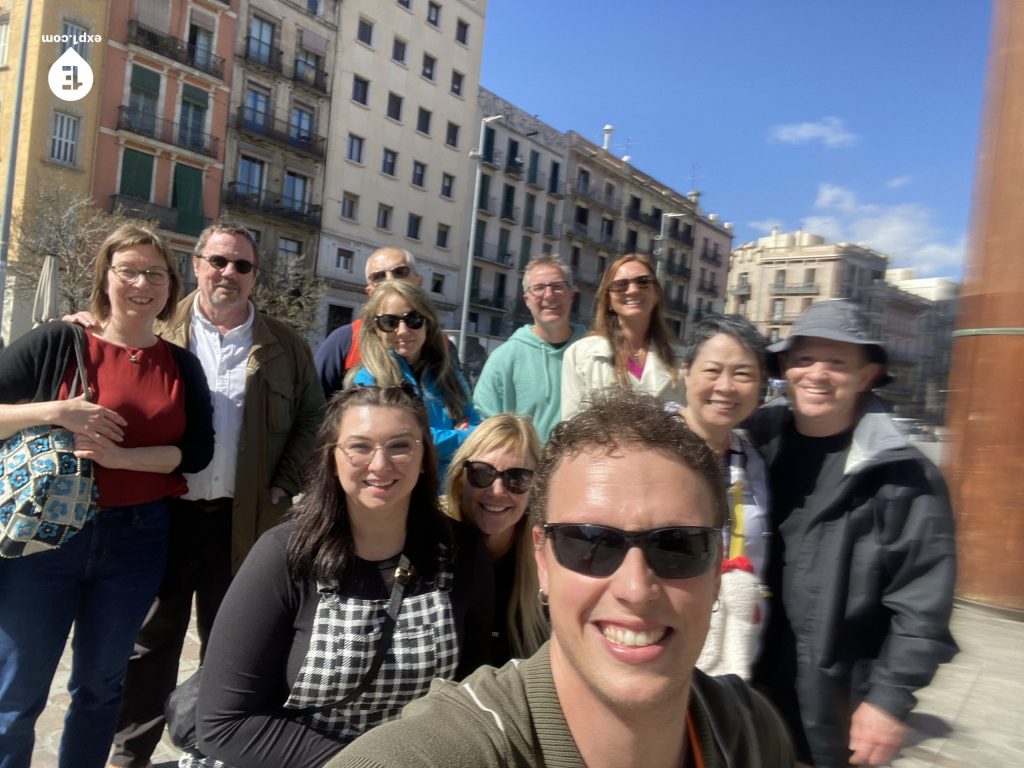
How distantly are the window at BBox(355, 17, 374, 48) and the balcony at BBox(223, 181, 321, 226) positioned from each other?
8.07 meters

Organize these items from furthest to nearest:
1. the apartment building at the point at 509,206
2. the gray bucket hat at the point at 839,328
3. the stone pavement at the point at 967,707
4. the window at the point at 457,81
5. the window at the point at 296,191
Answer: the apartment building at the point at 509,206 < the window at the point at 457,81 < the window at the point at 296,191 < the stone pavement at the point at 967,707 < the gray bucket hat at the point at 839,328

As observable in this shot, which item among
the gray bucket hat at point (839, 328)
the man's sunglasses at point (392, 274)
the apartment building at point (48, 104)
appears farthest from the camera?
the apartment building at point (48, 104)

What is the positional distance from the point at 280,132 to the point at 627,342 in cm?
3115

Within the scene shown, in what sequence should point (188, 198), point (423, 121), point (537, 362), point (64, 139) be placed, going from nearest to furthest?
point (537, 362) → point (64, 139) → point (188, 198) → point (423, 121)

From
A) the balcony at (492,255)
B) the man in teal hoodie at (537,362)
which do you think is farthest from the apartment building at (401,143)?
the man in teal hoodie at (537,362)

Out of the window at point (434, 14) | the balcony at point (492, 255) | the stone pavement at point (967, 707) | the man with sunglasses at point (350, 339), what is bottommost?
the stone pavement at point (967, 707)

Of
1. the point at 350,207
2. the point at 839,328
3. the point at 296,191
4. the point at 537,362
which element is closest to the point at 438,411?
the point at 537,362

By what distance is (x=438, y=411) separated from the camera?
131 inches

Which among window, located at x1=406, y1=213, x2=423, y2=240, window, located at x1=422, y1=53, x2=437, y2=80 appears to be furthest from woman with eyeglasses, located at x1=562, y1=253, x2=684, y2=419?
window, located at x1=422, y1=53, x2=437, y2=80

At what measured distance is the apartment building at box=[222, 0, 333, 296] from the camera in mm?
30047

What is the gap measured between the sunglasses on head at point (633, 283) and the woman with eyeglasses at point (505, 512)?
2.93ft

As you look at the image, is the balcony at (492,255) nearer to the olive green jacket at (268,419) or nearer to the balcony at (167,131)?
the balcony at (167,131)

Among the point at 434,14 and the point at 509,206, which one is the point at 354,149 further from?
the point at 509,206

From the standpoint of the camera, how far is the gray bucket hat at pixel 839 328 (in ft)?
7.09
